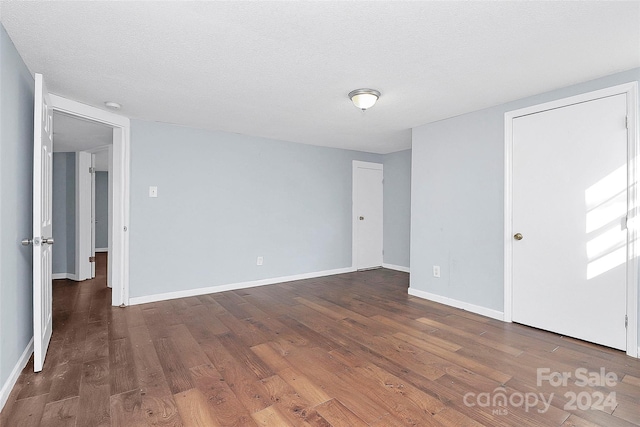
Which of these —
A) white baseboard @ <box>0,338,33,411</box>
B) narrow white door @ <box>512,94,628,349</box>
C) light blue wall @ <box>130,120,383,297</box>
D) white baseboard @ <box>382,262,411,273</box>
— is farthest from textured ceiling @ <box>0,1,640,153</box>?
white baseboard @ <box>382,262,411,273</box>

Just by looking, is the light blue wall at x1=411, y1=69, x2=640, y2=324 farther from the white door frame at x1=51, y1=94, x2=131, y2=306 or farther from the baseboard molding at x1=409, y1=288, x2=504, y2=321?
the white door frame at x1=51, y1=94, x2=131, y2=306

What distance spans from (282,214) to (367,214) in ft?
5.96

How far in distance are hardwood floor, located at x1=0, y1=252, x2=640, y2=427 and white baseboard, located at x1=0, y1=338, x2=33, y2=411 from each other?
45 mm

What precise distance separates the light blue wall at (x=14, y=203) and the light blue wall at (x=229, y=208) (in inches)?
52.2

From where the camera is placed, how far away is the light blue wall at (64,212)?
5387 mm

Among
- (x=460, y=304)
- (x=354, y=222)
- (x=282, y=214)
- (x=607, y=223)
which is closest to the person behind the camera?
(x=607, y=223)

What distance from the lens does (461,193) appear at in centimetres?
361

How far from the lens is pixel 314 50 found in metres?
2.14

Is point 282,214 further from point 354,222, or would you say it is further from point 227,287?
point 354,222

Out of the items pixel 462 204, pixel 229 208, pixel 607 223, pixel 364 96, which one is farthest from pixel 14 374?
pixel 607 223

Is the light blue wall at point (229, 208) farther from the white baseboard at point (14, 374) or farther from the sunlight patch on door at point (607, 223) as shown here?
the sunlight patch on door at point (607, 223)

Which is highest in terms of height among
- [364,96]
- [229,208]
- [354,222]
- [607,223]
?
[364,96]

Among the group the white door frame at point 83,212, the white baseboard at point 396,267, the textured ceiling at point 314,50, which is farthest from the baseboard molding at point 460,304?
the white door frame at point 83,212

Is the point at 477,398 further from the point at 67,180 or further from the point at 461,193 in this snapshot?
the point at 67,180
